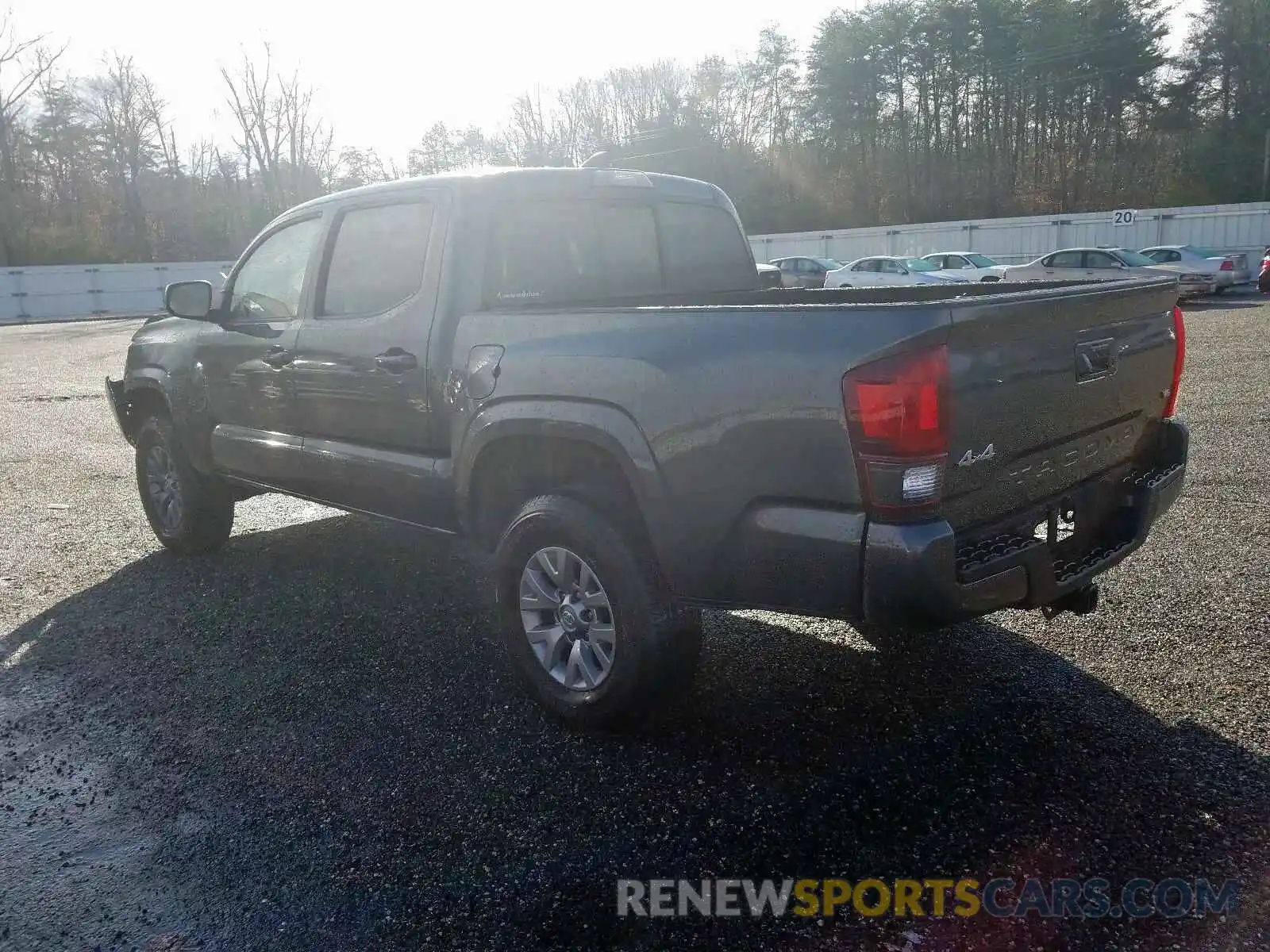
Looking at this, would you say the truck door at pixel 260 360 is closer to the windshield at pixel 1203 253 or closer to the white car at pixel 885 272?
the white car at pixel 885 272

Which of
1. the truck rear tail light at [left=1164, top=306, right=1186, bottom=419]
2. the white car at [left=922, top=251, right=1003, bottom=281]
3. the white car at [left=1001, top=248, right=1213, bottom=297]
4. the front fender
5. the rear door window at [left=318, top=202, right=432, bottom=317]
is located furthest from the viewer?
the white car at [left=922, top=251, right=1003, bottom=281]

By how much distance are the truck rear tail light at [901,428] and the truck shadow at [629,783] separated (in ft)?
3.40

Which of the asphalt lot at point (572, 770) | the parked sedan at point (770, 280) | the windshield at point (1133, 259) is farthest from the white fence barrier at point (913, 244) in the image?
the asphalt lot at point (572, 770)

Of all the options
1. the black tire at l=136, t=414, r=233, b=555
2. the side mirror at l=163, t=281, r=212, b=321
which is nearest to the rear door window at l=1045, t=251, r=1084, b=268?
the black tire at l=136, t=414, r=233, b=555

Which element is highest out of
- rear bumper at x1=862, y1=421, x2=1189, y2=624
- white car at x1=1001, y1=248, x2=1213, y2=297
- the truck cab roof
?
the truck cab roof

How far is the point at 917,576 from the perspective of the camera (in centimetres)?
284

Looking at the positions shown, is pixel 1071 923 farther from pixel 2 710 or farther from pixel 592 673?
pixel 2 710

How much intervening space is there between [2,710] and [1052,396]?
167 inches

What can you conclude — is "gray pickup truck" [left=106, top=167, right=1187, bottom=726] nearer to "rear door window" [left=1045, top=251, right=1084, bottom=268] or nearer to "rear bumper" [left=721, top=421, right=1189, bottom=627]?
"rear bumper" [left=721, top=421, right=1189, bottom=627]

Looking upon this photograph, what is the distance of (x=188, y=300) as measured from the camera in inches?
216

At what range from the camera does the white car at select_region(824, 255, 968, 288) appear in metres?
26.9

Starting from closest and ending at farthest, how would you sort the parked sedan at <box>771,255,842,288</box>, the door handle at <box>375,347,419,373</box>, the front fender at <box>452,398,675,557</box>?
1. the front fender at <box>452,398,675,557</box>
2. the door handle at <box>375,347,419,373</box>
3. the parked sedan at <box>771,255,842,288</box>

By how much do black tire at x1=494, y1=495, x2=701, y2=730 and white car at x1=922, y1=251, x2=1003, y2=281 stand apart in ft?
80.4

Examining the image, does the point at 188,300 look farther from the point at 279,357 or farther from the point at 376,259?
the point at 376,259
